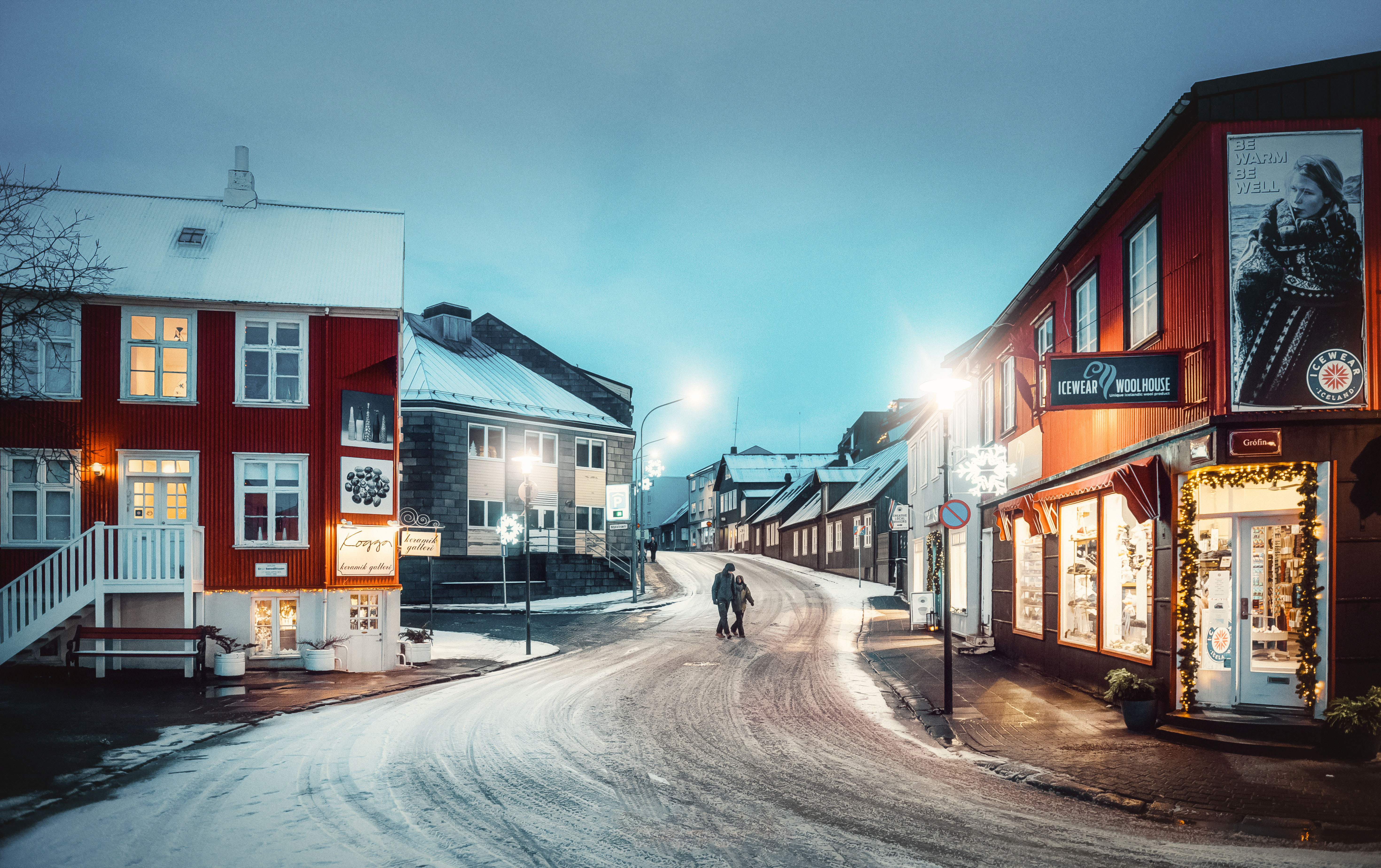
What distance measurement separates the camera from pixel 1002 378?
67.9ft

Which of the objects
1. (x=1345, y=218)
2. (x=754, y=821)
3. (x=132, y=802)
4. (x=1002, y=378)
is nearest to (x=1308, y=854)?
(x=754, y=821)

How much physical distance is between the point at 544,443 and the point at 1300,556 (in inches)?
1281

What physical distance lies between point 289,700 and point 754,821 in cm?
949

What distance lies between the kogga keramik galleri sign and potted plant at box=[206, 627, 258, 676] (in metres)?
14.4

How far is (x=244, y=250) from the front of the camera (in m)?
21.1

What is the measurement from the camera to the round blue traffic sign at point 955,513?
1348 centimetres

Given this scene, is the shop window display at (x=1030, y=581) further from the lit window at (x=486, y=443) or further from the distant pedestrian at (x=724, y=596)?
the lit window at (x=486, y=443)

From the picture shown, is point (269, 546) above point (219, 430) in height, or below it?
below

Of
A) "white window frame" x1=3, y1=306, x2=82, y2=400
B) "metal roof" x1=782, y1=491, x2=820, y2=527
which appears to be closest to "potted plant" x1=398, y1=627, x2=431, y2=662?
"white window frame" x1=3, y1=306, x2=82, y2=400

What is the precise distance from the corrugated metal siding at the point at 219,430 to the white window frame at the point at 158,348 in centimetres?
9

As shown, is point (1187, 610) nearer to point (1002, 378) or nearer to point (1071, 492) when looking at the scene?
point (1071, 492)

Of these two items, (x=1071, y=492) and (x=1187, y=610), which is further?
(x=1071, y=492)

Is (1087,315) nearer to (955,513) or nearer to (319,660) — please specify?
(955,513)

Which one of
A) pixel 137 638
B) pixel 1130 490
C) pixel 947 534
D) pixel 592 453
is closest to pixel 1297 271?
pixel 1130 490
